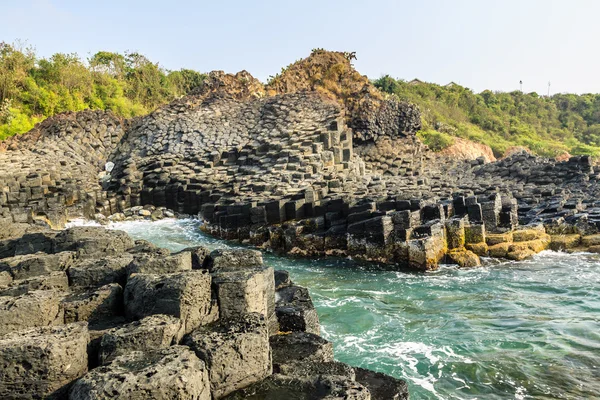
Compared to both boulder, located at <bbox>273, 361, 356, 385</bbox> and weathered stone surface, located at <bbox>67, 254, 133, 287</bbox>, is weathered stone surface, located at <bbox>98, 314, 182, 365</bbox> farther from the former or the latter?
weathered stone surface, located at <bbox>67, 254, 133, 287</bbox>

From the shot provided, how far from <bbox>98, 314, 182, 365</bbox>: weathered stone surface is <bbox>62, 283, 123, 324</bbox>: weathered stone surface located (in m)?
1.27

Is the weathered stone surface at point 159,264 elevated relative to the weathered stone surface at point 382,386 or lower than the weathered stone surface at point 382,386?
elevated

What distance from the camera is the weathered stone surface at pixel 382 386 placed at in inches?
194

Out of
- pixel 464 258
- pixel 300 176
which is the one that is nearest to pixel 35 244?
pixel 464 258

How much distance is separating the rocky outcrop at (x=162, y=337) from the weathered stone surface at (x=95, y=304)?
1 cm

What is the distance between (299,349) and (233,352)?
1413 millimetres

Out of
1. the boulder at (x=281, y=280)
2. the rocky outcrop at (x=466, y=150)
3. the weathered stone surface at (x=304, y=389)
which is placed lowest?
the weathered stone surface at (x=304, y=389)

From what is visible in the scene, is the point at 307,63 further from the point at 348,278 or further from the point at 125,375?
the point at 125,375

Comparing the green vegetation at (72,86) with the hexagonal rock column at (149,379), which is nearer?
the hexagonal rock column at (149,379)

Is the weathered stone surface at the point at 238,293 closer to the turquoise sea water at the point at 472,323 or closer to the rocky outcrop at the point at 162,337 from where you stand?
the rocky outcrop at the point at 162,337

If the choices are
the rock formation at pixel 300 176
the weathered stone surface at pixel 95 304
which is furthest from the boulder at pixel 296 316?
the rock formation at pixel 300 176

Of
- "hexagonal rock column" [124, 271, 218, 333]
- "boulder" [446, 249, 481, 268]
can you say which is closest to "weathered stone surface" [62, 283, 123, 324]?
"hexagonal rock column" [124, 271, 218, 333]

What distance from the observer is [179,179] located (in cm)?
2494

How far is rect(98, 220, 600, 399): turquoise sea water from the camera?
7.30m
